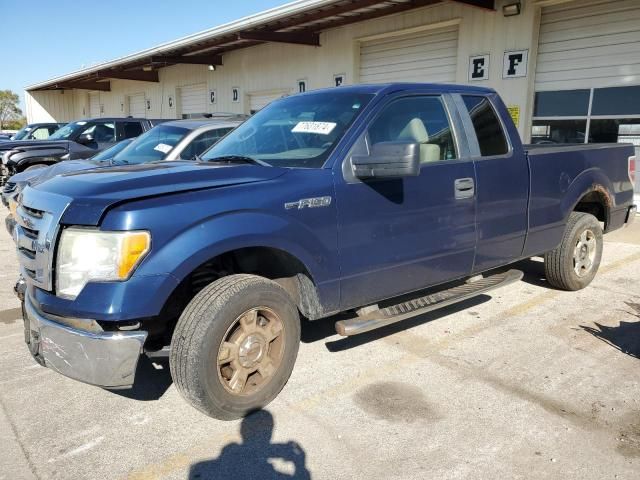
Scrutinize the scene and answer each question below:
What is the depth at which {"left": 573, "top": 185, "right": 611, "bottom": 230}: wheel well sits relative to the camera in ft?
17.9

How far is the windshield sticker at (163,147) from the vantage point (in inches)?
255

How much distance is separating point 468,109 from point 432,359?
Result: 2.03 m

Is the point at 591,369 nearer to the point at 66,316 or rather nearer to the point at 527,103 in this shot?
the point at 66,316

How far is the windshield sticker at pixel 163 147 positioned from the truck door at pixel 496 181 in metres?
3.71

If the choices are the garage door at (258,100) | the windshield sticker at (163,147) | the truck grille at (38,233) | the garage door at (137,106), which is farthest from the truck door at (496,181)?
the garage door at (137,106)

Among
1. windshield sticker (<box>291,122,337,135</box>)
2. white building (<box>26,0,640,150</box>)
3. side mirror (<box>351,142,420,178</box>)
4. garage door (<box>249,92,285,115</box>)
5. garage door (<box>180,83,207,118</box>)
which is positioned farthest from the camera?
garage door (<box>180,83,207,118</box>)

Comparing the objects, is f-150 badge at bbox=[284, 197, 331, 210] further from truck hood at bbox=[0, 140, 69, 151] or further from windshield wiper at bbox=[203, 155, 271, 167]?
truck hood at bbox=[0, 140, 69, 151]

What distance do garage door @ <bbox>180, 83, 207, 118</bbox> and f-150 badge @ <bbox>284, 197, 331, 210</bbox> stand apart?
65.4ft

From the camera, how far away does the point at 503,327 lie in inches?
180

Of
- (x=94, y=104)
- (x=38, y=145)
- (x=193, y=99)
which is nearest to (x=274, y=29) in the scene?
(x=38, y=145)

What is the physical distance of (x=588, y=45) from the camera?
10.1m

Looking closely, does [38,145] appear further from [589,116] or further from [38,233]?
[589,116]

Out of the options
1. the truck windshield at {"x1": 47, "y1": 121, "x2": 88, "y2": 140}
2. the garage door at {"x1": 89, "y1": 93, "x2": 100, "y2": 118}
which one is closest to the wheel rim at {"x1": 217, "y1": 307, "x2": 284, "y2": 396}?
the truck windshield at {"x1": 47, "y1": 121, "x2": 88, "y2": 140}

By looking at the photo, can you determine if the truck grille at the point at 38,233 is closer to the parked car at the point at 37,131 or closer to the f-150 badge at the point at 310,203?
the f-150 badge at the point at 310,203
